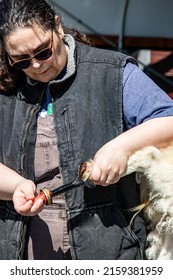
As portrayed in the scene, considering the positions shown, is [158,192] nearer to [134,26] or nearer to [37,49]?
[37,49]

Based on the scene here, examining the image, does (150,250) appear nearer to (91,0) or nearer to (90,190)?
(90,190)

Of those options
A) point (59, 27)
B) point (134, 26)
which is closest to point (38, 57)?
point (59, 27)

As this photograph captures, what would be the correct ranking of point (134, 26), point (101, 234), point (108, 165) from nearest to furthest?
point (108, 165) < point (101, 234) < point (134, 26)

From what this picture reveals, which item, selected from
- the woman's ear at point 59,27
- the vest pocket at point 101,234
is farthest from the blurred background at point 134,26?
the vest pocket at point 101,234

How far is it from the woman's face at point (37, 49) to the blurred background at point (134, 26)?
83.4 inches

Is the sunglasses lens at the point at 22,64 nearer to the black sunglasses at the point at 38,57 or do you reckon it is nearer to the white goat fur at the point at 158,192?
the black sunglasses at the point at 38,57

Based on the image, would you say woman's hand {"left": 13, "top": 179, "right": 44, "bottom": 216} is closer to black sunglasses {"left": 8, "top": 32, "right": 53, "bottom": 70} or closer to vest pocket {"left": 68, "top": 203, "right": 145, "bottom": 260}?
vest pocket {"left": 68, "top": 203, "right": 145, "bottom": 260}

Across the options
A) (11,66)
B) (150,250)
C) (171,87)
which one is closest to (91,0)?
(171,87)

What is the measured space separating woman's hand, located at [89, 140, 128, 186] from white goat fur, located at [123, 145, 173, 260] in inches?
0.9

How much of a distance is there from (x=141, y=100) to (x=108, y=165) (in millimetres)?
176

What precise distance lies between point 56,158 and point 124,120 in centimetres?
18

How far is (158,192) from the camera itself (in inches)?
50.1

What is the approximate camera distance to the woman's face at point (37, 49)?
1274mm

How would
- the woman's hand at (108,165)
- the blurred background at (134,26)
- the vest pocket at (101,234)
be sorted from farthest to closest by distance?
the blurred background at (134,26) → the vest pocket at (101,234) → the woman's hand at (108,165)
